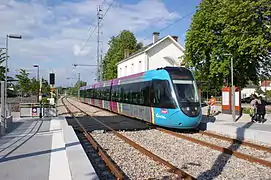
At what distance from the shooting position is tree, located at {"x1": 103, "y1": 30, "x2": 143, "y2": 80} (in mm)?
73062

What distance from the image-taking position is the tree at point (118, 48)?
73.1 m

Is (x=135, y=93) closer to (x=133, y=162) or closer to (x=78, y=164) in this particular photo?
(x=133, y=162)

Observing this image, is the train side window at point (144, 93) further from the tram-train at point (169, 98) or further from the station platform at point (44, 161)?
the station platform at point (44, 161)

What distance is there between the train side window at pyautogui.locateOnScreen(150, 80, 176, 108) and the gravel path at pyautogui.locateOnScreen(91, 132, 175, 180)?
3.05m

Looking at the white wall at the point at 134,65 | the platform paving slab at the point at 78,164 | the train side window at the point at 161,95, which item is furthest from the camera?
the white wall at the point at 134,65

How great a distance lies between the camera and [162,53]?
157 ft

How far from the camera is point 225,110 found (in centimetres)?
2584

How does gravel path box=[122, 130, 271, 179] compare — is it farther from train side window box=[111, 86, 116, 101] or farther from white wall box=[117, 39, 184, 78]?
white wall box=[117, 39, 184, 78]

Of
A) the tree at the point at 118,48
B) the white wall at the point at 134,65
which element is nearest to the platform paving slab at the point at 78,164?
the white wall at the point at 134,65

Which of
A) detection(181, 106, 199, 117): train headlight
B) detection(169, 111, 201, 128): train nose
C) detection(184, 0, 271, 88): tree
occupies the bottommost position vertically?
detection(169, 111, 201, 128): train nose

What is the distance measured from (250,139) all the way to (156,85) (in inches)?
193

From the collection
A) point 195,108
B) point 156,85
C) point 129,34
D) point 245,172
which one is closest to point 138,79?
point 156,85

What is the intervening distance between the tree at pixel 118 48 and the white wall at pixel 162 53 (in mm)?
23717

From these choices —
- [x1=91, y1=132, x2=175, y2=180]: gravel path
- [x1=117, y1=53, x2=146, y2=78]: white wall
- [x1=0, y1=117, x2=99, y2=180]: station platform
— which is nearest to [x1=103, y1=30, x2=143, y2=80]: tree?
[x1=117, y1=53, x2=146, y2=78]: white wall
